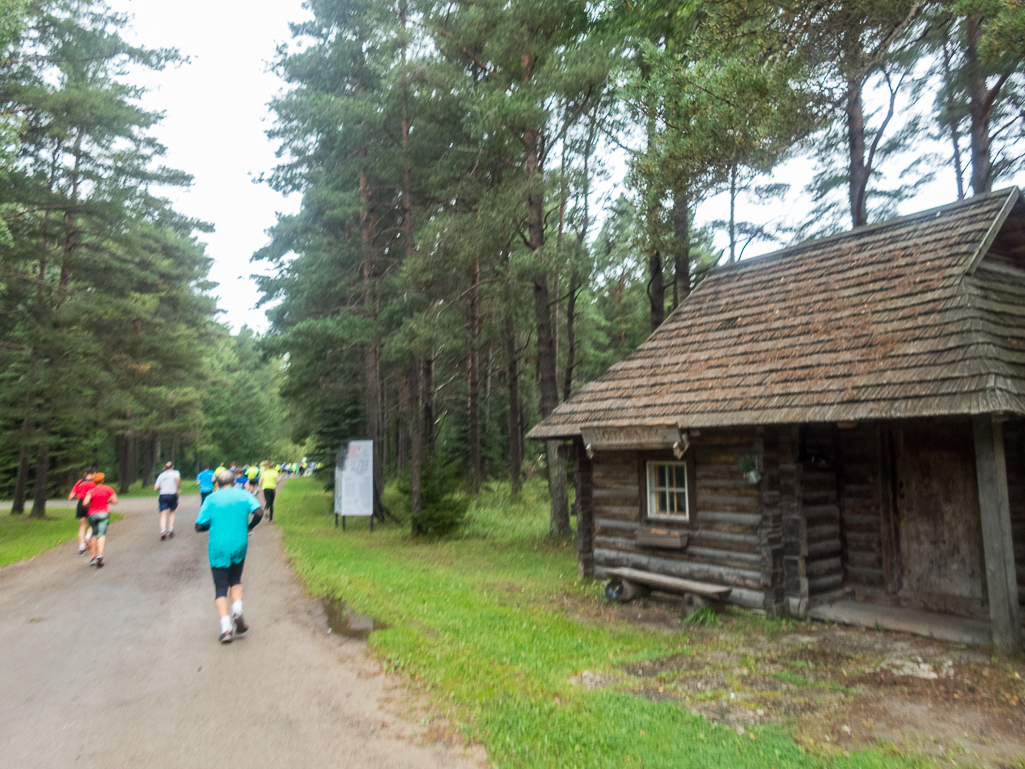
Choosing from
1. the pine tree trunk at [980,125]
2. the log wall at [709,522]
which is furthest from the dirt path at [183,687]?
the pine tree trunk at [980,125]

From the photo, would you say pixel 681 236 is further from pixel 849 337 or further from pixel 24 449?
pixel 24 449

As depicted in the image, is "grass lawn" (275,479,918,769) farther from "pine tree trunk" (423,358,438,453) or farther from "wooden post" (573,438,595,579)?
"pine tree trunk" (423,358,438,453)

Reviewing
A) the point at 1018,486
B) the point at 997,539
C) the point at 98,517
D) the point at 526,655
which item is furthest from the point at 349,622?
the point at 1018,486

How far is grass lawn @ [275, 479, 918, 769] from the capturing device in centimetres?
526

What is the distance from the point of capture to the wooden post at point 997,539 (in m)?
7.56

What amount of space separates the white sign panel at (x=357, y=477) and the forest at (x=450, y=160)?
1.37 metres

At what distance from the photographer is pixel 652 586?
10859mm

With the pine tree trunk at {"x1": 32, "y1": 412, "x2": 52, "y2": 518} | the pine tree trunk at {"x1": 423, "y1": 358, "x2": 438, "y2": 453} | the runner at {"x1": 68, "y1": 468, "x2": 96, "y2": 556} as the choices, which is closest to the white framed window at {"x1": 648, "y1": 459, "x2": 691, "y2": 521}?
the pine tree trunk at {"x1": 423, "y1": 358, "x2": 438, "y2": 453}

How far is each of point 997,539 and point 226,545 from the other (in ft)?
29.1

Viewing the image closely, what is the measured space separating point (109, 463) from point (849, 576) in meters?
51.8

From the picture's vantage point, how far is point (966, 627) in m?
8.61

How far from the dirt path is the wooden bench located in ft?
14.9

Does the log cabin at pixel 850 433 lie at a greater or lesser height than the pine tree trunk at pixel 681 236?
lesser

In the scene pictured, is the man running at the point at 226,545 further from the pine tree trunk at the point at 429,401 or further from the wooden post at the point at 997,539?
the pine tree trunk at the point at 429,401
